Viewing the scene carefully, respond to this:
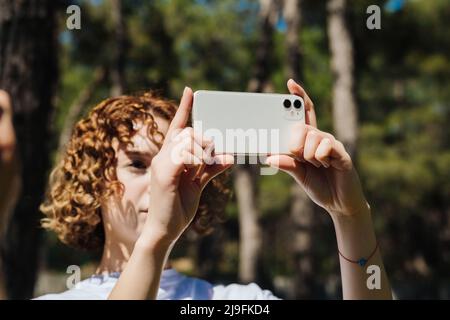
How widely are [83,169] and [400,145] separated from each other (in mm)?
16534

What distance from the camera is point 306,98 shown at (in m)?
1.55

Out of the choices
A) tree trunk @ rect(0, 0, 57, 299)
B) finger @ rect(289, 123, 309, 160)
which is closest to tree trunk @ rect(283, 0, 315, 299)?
tree trunk @ rect(0, 0, 57, 299)

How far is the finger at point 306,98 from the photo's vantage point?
1523 mm

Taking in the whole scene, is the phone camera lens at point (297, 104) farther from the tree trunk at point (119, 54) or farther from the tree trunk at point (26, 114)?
the tree trunk at point (119, 54)

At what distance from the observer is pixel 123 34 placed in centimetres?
1222

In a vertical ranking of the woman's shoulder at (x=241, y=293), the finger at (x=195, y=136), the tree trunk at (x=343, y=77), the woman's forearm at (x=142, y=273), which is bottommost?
the woman's shoulder at (x=241, y=293)

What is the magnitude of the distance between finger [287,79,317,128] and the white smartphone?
12 mm

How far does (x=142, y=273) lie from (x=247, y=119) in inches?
18.3

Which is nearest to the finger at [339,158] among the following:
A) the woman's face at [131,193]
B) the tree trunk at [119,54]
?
the woman's face at [131,193]

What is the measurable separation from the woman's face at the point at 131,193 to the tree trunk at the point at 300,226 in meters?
7.08

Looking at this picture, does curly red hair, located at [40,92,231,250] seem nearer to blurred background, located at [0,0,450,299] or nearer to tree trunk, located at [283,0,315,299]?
blurred background, located at [0,0,450,299]

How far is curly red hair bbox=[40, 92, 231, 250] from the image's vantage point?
1.93m

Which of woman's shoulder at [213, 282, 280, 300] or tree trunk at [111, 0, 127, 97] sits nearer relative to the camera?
woman's shoulder at [213, 282, 280, 300]

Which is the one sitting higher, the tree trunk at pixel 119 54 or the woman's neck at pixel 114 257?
the tree trunk at pixel 119 54
